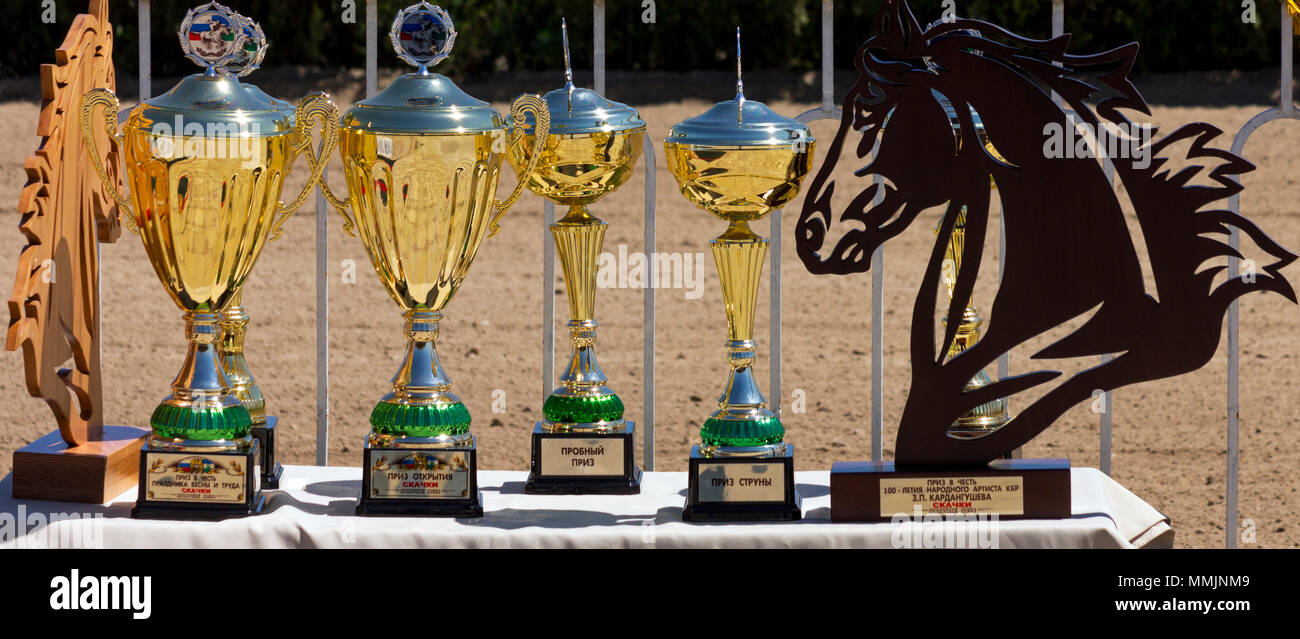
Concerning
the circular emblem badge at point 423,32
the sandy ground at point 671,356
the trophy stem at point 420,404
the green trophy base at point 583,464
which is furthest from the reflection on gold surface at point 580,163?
the sandy ground at point 671,356

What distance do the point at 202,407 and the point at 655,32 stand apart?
256 inches

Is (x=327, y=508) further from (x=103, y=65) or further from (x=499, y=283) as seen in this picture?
(x=499, y=283)

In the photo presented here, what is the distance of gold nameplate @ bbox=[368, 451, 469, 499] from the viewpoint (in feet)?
9.95

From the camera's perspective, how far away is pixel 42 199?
3004mm

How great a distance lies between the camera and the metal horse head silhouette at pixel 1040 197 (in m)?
2.95

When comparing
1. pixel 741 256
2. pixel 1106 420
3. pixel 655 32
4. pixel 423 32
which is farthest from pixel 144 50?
pixel 655 32

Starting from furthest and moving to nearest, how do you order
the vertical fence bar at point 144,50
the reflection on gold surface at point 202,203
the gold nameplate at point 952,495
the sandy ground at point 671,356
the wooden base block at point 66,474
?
1. the sandy ground at point 671,356
2. the vertical fence bar at point 144,50
3. the wooden base block at point 66,474
4. the gold nameplate at point 952,495
5. the reflection on gold surface at point 202,203

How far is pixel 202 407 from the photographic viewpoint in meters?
3.00

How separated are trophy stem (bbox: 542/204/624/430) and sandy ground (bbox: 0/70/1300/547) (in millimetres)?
2187

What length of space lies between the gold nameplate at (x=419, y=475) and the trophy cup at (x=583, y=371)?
0.82 feet

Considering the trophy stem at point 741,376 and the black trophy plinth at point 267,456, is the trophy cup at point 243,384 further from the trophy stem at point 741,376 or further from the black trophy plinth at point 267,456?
the trophy stem at point 741,376

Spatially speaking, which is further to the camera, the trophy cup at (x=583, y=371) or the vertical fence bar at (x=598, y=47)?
the vertical fence bar at (x=598, y=47)

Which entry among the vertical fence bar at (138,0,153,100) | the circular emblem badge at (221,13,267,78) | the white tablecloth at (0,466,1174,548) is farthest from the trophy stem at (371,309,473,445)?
the vertical fence bar at (138,0,153,100)

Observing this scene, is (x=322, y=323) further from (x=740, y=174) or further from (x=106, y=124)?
(x=740, y=174)
